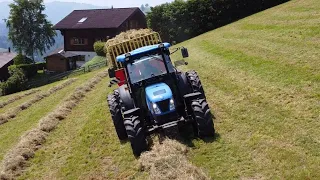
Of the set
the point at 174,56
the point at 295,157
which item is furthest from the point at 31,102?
the point at 295,157

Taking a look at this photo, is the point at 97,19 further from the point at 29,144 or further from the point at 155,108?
the point at 155,108

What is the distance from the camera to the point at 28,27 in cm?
5897

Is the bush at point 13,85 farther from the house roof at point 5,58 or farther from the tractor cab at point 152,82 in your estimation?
the tractor cab at point 152,82

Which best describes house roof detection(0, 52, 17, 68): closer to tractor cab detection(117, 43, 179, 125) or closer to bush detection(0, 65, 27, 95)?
bush detection(0, 65, 27, 95)

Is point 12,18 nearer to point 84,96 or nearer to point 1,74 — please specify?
point 1,74

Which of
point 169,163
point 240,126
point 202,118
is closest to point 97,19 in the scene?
point 240,126

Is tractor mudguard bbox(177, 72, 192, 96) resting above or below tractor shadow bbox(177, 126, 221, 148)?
above

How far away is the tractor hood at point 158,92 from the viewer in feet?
28.0

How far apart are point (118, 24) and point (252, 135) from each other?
40544 mm

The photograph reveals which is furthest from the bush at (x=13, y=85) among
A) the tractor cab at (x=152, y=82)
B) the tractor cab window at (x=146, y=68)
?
the tractor cab window at (x=146, y=68)

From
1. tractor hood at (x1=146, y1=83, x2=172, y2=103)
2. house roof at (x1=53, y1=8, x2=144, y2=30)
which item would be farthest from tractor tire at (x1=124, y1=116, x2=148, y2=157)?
house roof at (x1=53, y1=8, x2=144, y2=30)

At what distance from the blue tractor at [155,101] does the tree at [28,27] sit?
53558 millimetres

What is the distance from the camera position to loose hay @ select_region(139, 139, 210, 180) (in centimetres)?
711

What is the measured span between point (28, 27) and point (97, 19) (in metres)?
16.1
